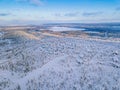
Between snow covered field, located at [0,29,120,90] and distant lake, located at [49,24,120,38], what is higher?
snow covered field, located at [0,29,120,90]

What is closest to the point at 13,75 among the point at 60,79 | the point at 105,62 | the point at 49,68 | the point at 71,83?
the point at 49,68

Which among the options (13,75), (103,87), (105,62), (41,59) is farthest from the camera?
(41,59)

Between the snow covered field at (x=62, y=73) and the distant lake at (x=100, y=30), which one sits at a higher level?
the snow covered field at (x=62, y=73)

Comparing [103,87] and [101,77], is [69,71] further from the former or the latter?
[103,87]

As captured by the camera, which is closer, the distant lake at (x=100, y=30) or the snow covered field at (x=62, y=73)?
the snow covered field at (x=62, y=73)

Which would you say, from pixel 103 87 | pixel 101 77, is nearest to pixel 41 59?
pixel 101 77

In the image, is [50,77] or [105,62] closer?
[50,77]

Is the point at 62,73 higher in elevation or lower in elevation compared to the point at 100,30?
higher

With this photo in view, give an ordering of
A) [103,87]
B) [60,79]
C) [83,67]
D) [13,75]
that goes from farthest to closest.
Result: [83,67], [13,75], [60,79], [103,87]

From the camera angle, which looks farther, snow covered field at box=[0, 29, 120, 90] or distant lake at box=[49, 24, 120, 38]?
distant lake at box=[49, 24, 120, 38]

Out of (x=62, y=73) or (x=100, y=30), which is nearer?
(x=62, y=73)
